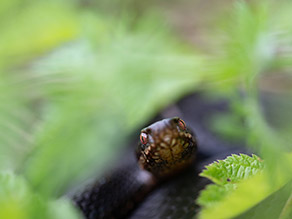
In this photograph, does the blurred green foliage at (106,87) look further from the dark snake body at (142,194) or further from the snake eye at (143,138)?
the snake eye at (143,138)

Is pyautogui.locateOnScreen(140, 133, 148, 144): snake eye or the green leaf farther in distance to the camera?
pyautogui.locateOnScreen(140, 133, 148, 144): snake eye

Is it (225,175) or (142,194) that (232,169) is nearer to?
(225,175)

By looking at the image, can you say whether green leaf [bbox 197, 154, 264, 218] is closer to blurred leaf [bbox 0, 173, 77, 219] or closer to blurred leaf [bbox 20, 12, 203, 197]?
blurred leaf [bbox 0, 173, 77, 219]

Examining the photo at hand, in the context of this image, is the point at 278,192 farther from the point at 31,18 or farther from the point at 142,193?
the point at 31,18

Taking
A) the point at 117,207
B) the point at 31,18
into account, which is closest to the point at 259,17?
the point at 117,207

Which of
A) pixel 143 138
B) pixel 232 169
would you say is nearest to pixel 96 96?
pixel 143 138

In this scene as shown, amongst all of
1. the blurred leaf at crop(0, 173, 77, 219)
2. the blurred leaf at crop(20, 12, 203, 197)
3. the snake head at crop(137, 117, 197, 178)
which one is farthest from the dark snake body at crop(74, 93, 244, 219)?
the blurred leaf at crop(0, 173, 77, 219)
